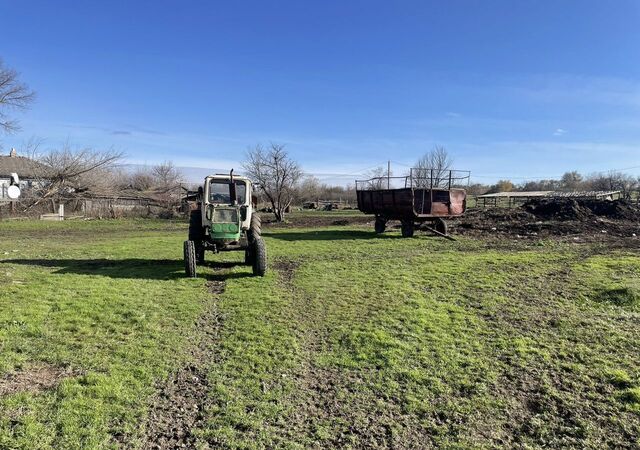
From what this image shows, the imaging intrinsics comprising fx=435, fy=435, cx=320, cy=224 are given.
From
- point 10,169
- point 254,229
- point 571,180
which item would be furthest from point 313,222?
point 571,180

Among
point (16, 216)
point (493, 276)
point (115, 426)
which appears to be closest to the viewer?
point (115, 426)

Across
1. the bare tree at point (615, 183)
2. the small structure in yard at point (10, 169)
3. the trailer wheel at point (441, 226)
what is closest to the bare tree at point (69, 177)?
the small structure in yard at point (10, 169)

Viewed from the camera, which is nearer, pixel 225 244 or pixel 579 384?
pixel 579 384

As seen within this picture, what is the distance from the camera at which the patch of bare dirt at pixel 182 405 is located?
139 inches

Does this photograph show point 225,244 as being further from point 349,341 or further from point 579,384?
point 579,384

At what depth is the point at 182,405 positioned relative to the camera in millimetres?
4047

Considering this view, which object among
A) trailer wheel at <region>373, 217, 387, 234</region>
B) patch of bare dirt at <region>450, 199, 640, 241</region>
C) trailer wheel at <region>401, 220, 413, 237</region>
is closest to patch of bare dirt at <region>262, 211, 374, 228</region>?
trailer wheel at <region>373, 217, 387, 234</region>

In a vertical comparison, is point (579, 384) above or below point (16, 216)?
below

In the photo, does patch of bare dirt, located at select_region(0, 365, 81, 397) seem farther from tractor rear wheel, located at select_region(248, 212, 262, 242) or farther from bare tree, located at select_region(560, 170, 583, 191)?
bare tree, located at select_region(560, 170, 583, 191)

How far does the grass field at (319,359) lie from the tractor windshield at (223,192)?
1746 mm

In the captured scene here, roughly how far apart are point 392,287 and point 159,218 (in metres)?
26.4

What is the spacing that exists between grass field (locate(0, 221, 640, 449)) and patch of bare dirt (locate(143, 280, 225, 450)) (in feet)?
0.06

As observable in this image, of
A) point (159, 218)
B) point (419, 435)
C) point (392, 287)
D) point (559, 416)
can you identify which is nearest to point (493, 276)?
point (392, 287)

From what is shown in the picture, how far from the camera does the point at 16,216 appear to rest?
27.5 metres
